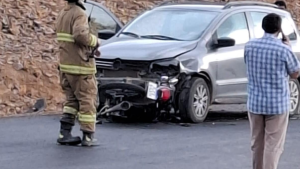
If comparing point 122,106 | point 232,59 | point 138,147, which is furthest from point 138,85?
point 138,147

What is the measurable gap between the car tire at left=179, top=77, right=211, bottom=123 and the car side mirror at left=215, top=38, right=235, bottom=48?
659mm

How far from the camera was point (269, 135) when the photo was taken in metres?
8.77

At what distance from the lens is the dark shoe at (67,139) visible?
11.2 m

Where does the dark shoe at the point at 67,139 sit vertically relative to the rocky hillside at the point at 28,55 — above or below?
below

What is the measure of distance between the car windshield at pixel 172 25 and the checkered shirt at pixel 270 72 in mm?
5301

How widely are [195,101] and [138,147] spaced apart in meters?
2.55

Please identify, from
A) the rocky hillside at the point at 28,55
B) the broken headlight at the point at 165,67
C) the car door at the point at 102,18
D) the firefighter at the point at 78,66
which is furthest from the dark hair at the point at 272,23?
the car door at the point at 102,18

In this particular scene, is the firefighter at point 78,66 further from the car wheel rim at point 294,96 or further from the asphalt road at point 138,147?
the car wheel rim at point 294,96

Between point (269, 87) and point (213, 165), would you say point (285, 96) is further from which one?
point (213, 165)

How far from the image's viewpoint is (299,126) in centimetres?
1408

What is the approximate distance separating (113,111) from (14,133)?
1674mm

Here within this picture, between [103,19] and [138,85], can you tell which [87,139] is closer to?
[138,85]

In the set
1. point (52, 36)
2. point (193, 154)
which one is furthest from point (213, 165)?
point (52, 36)

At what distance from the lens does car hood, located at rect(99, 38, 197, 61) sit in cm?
1340
